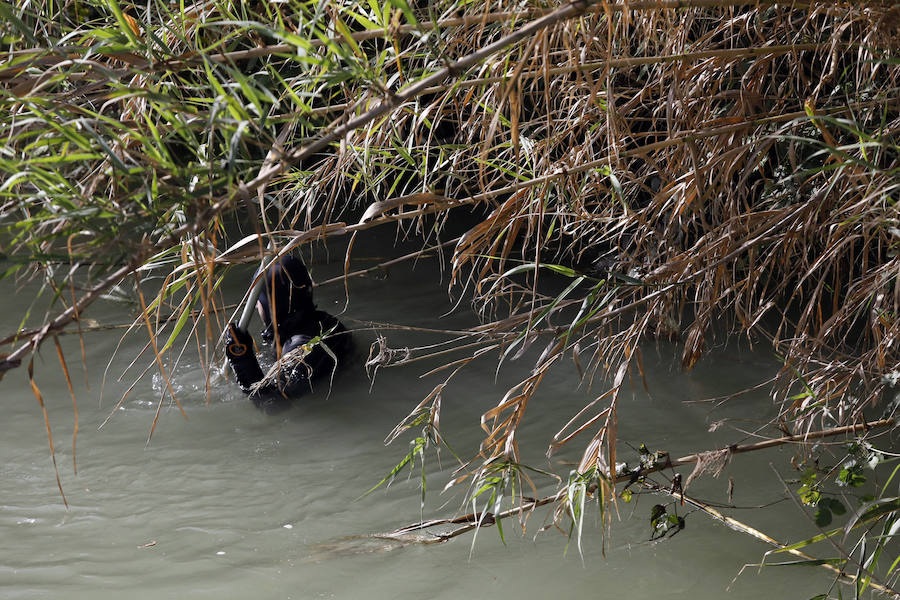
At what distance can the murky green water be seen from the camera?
104 inches

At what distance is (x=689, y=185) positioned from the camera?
2.20 metres

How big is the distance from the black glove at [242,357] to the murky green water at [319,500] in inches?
6.1

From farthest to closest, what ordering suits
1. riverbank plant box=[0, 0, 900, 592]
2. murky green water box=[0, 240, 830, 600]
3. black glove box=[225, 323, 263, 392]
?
black glove box=[225, 323, 263, 392], murky green water box=[0, 240, 830, 600], riverbank plant box=[0, 0, 900, 592]

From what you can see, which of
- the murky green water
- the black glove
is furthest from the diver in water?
the murky green water

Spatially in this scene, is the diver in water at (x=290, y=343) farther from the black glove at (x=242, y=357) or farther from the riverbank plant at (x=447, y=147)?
the riverbank plant at (x=447, y=147)

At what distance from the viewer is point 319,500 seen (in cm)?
334

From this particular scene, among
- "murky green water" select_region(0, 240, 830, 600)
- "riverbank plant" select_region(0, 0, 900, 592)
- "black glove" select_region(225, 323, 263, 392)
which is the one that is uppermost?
"riverbank plant" select_region(0, 0, 900, 592)

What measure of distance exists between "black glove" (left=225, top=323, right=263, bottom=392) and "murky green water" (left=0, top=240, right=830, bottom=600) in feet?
0.51

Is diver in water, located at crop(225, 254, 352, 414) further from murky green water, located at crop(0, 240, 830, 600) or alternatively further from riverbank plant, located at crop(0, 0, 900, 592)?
riverbank plant, located at crop(0, 0, 900, 592)

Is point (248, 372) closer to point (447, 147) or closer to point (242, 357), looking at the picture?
point (242, 357)

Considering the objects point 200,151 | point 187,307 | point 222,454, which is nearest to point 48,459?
point 222,454

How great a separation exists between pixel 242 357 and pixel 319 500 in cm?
105

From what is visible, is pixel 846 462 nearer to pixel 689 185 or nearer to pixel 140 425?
pixel 689 185

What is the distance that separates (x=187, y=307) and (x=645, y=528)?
172 cm
